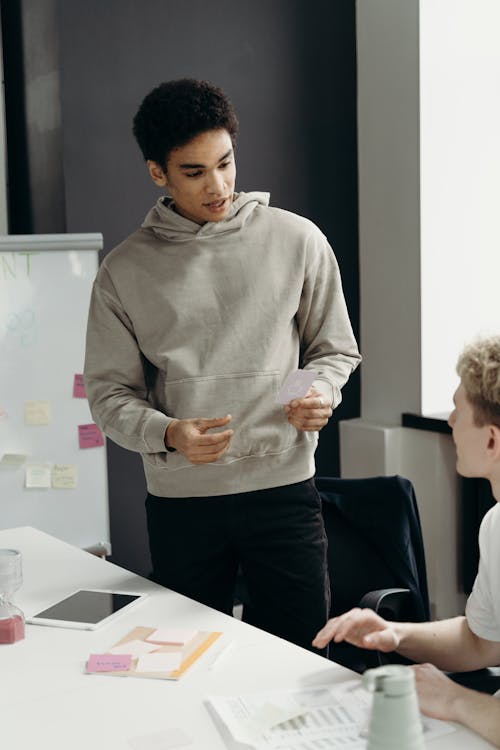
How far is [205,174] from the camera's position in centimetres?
196

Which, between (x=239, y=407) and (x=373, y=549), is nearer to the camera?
(x=239, y=407)

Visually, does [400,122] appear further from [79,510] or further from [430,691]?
[430,691]

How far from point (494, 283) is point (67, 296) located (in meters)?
1.69

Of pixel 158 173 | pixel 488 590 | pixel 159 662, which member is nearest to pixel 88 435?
pixel 158 173

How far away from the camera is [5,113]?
3.33m

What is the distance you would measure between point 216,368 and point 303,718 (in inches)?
32.6

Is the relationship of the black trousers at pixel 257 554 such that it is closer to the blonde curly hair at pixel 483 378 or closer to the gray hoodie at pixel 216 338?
the gray hoodie at pixel 216 338

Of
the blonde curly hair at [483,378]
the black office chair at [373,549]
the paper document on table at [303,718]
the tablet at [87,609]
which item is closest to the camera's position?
the paper document on table at [303,718]

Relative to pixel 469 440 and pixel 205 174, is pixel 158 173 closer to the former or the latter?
pixel 205 174

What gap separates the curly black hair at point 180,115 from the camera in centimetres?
195

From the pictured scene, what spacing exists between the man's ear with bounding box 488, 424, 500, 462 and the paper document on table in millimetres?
404

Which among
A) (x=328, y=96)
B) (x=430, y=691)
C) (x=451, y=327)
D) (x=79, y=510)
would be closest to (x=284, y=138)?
(x=328, y=96)

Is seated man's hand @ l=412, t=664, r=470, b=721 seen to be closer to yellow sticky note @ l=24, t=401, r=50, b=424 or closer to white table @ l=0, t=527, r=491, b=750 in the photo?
white table @ l=0, t=527, r=491, b=750

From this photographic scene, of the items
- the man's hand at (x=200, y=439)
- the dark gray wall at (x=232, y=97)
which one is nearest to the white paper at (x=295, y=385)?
the man's hand at (x=200, y=439)
